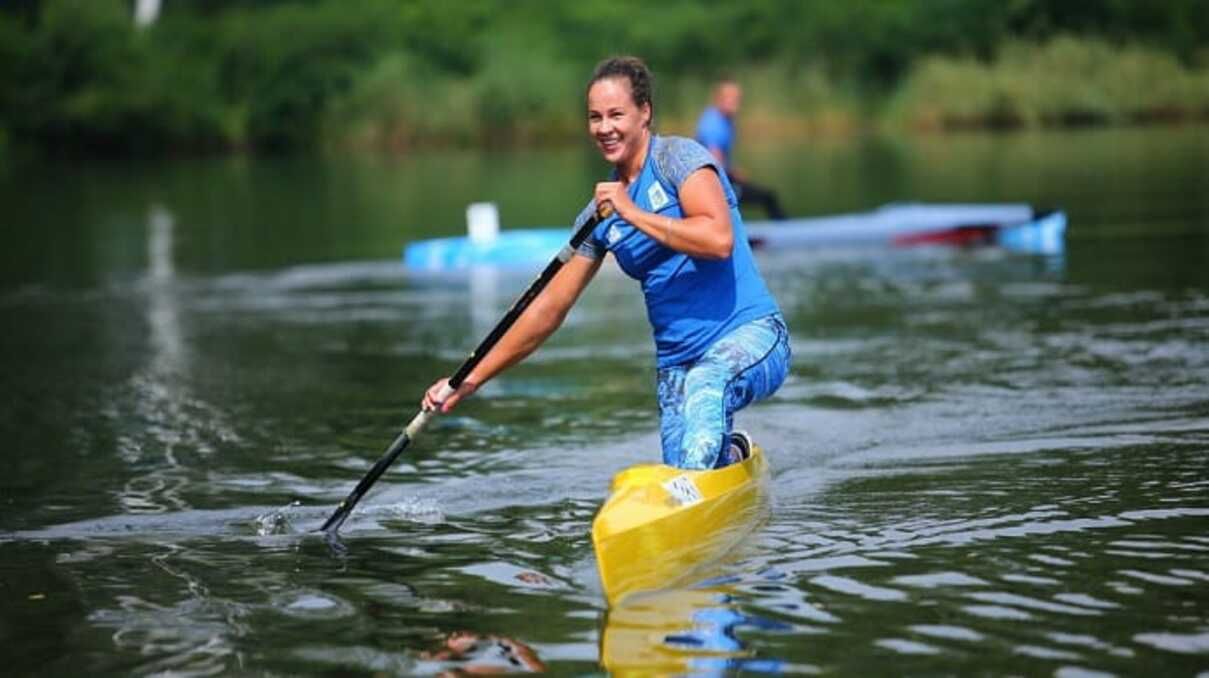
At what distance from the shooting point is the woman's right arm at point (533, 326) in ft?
28.0

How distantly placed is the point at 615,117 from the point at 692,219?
0.48 metres

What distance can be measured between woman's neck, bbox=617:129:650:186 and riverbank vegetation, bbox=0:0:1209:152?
46.0 meters

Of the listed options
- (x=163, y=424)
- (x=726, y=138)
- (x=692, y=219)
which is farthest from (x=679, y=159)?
(x=726, y=138)

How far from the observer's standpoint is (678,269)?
8.17 m

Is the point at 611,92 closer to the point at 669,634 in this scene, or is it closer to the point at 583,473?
the point at 669,634

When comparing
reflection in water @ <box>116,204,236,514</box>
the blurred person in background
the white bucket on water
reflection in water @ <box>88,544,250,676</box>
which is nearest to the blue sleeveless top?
reflection in water @ <box>88,544,250,676</box>

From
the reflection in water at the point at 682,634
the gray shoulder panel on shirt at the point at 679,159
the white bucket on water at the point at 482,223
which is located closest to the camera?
the reflection in water at the point at 682,634

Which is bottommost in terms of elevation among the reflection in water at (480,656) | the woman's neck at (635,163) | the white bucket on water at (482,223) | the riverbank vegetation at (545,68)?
the reflection in water at (480,656)

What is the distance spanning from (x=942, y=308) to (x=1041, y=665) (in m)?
10.9

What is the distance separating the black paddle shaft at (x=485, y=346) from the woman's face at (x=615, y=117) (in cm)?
26

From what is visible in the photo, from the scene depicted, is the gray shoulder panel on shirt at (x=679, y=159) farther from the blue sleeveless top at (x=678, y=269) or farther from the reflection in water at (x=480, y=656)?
the reflection in water at (x=480, y=656)

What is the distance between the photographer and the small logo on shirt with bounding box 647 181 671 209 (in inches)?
318

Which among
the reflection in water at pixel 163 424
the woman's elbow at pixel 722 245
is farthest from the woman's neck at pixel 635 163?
the reflection in water at pixel 163 424

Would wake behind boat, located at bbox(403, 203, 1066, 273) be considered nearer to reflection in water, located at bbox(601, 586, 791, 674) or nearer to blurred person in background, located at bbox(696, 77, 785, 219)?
blurred person in background, located at bbox(696, 77, 785, 219)
